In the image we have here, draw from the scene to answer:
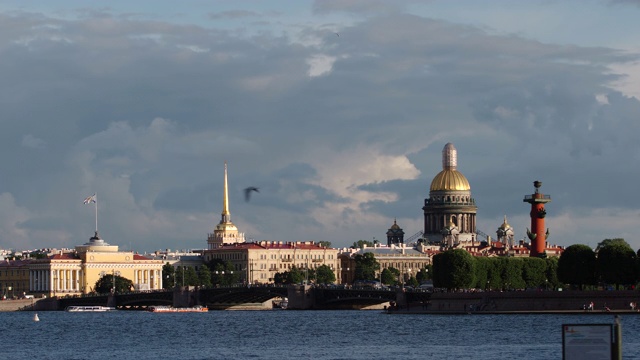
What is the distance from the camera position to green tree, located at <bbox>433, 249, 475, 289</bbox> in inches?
3556

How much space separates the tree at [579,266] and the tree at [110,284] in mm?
59475

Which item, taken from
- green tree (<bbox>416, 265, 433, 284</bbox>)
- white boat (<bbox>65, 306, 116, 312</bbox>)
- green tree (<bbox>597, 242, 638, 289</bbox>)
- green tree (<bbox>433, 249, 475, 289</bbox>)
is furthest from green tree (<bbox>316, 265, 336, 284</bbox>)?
green tree (<bbox>597, 242, 638, 289</bbox>)

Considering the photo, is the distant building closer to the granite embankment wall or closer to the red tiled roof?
the red tiled roof

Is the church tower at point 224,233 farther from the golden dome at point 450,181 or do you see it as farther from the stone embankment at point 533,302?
the stone embankment at point 533,302

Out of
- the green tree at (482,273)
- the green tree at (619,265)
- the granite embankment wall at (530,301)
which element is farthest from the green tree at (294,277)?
the green tree at (619,265)

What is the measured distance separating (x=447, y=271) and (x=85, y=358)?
41.8 metres

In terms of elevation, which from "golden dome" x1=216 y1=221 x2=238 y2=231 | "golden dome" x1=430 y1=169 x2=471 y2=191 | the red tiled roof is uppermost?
"golden dome" x1=430 y1=169 x2=471 y2=191

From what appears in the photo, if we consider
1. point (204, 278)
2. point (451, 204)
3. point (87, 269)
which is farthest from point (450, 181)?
point (87, 269)

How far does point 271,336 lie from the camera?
213ft

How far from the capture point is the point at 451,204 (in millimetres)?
162500

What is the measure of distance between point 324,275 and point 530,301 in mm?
73060

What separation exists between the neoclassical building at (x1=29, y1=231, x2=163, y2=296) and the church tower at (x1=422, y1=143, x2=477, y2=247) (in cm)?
2953

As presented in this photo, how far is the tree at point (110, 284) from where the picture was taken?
137 metres

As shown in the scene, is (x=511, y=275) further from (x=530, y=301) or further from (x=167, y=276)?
(x=167, y=276)
